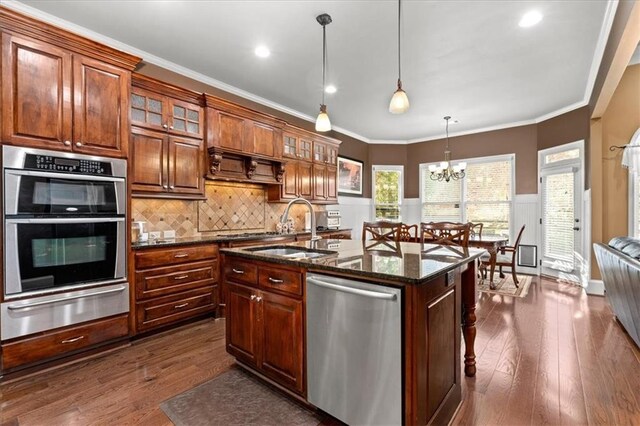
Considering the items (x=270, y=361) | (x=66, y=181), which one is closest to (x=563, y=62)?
(x=270, y=361)

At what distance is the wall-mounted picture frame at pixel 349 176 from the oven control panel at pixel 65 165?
4216mm

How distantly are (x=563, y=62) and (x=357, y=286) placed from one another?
3.82 m

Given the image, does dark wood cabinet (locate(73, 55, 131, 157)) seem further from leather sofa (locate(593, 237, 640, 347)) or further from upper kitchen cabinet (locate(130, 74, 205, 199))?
leather sofa (locate(593, 237, 640, 347))

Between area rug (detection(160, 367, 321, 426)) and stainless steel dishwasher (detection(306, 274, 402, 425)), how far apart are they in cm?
20

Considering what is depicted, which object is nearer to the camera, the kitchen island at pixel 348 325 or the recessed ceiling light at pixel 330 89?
the kitchen island at pixel 348 325

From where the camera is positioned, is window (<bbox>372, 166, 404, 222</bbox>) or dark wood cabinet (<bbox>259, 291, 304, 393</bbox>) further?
window (<bbox>372, 166, 404, 222</bbox>)

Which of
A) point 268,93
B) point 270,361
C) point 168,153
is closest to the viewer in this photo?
point 270,361

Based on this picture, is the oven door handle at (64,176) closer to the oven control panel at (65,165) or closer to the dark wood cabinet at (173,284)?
the oven control panel at (65,165)

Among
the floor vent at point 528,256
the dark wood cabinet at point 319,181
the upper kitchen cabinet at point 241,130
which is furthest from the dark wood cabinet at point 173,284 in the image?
the floor vent at point 528,256

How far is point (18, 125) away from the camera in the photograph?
2.20 m

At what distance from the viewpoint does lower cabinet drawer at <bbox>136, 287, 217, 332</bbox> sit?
286cm

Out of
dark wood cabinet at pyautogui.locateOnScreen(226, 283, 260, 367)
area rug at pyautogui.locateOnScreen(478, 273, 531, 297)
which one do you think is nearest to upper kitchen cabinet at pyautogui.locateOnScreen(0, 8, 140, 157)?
dark wood cabinet at pyautogui.locateOnScreen(226, 283, 260, 367)

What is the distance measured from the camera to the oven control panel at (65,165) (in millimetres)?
2242

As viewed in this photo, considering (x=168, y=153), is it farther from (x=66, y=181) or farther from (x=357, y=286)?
(x=357, y=286)
